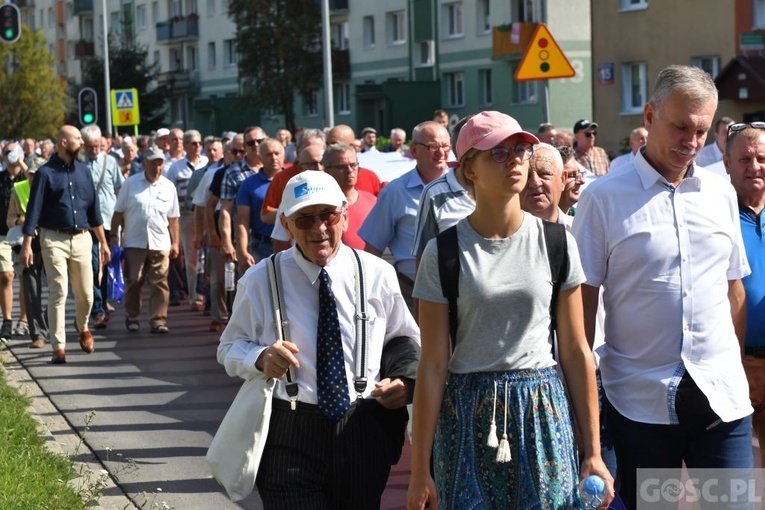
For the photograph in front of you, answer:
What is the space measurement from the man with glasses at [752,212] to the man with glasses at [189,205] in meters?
12.0

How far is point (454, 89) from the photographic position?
56.6m

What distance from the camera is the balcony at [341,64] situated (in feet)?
208

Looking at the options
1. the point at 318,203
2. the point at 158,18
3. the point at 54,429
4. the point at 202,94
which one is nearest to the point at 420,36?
the point at 202,94

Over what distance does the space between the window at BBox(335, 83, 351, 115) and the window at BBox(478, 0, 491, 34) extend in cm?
1087

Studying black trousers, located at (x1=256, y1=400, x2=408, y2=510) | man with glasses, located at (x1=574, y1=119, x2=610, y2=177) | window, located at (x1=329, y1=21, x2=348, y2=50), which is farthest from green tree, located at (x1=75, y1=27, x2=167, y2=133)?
black trousers, located at (x1=256, y1=400, x2=408, y2=510)

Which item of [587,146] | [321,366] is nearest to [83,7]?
[587,146]

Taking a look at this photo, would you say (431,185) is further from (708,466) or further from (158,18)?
(158,18)

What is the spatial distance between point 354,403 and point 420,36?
53.5m

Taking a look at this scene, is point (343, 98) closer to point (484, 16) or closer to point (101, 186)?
point (484, 16)

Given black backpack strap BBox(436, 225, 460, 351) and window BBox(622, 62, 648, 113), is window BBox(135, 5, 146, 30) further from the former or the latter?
black backpack strap BBox(436, 225, 460, 351)

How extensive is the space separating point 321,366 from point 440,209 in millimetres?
2358

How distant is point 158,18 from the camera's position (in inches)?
3413

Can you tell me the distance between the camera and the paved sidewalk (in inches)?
315

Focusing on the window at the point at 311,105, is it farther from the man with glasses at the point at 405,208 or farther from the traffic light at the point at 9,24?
the man with glasses at the point at 405,208
